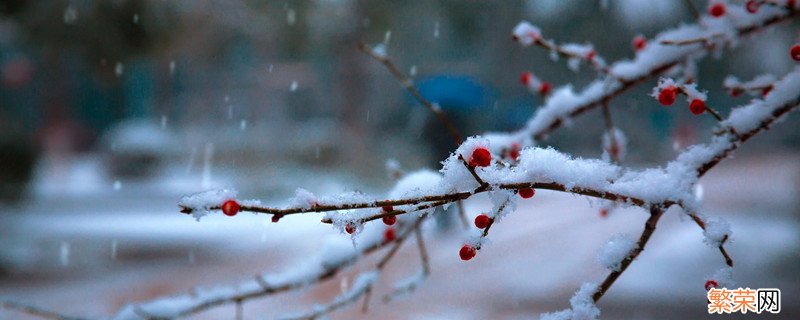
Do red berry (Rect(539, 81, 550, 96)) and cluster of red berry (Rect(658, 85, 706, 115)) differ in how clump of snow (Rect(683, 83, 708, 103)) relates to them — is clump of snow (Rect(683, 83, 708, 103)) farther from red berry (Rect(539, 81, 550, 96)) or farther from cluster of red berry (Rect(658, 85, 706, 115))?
red berry (Rect(539, 81, 550, 96))

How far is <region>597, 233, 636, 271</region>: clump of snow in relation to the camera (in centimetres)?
113

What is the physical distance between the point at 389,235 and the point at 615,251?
0.90 meters

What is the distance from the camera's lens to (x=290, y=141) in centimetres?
1936

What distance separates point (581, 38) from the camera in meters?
21.5

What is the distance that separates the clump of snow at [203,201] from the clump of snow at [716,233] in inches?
29.6

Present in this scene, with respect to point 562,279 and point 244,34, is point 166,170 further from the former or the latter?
point 562,279

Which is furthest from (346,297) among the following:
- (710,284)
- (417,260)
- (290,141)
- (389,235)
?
(290,141)

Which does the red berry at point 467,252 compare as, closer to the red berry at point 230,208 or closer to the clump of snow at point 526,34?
the red berry at point 230,208

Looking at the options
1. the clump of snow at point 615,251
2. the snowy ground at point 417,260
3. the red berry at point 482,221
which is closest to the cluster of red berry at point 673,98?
the clump of snow at point 615,251

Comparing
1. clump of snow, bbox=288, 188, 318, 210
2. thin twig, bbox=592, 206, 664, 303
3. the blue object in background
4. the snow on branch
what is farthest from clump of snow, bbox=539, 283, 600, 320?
the blue object in background

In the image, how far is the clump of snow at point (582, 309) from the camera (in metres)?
1.11

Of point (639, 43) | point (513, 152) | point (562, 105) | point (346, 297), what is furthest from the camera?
point (639, 43)

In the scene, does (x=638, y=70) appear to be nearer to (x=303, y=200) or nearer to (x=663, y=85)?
(x=663, y=85)

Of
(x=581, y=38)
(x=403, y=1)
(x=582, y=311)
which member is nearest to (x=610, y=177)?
(x=582, y=311)
